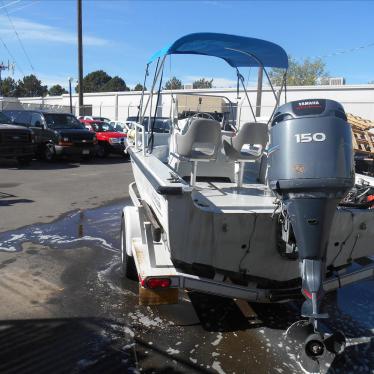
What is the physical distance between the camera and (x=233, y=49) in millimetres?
6289

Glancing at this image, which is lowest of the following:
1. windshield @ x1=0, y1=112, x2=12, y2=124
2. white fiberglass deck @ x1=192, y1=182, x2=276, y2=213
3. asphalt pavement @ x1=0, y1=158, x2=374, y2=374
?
asphalt pavement @ x1=0, y1=158, x2=374, y2=374

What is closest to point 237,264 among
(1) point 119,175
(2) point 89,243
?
(2) point 89,243

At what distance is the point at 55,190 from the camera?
11156 millimetres

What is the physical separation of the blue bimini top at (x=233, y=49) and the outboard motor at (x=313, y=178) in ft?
7.38

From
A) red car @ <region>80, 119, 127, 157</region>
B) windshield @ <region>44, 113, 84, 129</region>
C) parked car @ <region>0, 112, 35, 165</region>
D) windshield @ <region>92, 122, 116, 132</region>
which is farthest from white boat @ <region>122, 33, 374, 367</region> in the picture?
windshield @ <region>92, 122, 116, 132</region>

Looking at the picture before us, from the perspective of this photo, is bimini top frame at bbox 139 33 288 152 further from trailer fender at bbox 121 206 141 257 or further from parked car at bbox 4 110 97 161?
parked car at bbox 4 110 97 161

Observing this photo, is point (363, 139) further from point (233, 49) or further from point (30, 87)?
point (30, 87)

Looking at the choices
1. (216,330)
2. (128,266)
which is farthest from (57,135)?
(216,330)

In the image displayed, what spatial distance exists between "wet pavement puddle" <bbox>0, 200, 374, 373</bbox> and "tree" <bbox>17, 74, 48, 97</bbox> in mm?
105371

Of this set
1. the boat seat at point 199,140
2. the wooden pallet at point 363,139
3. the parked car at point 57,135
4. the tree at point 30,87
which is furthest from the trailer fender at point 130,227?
the tree at point 30,87

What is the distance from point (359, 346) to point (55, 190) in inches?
340

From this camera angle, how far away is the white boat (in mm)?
3258

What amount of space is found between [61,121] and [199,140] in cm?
1422

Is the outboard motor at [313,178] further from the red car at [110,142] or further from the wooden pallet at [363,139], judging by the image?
the red car at [110,142]
